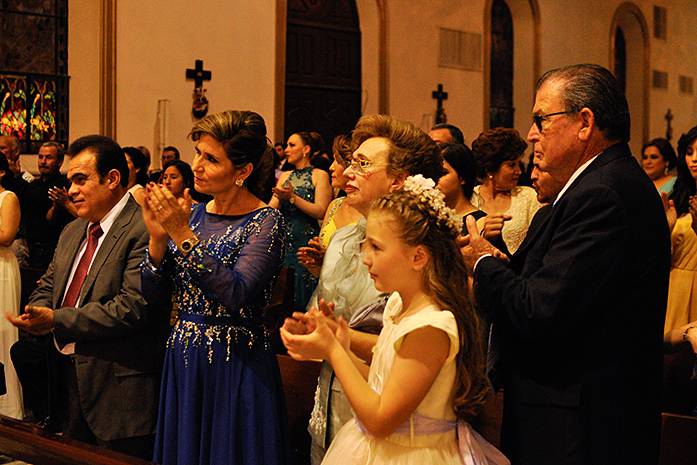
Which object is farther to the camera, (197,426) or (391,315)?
(197,426)

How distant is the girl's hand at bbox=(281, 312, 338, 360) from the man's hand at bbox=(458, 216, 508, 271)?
462 mm

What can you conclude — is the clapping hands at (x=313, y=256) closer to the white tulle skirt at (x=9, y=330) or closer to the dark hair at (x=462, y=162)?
the dark hair at (x=462, y=162)

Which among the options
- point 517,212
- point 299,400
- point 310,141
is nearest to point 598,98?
point 299,400

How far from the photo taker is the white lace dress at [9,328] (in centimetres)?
610

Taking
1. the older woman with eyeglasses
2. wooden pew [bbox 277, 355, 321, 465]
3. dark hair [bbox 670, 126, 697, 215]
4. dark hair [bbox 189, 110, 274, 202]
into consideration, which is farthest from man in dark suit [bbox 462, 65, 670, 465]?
dark hair [bbox 670, 126, 697, 215]

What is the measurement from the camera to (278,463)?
3436 millimetres

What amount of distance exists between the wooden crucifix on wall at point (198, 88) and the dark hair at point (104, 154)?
26.8ft

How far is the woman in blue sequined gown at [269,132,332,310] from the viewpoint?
301 inches

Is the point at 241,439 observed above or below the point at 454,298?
below

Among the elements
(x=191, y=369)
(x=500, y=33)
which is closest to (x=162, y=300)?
(x=191, y=369)

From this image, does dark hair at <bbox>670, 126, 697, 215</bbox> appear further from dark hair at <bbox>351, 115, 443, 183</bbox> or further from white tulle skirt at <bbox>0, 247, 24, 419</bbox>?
white tulle skirt at <bbox>0, 247, 24, 419</bbox>

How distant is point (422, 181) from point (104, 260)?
1624 mm

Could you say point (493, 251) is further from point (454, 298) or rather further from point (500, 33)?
point (500, 33)

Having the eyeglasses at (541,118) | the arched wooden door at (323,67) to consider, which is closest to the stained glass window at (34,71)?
the arched wooden door at (323,67)
